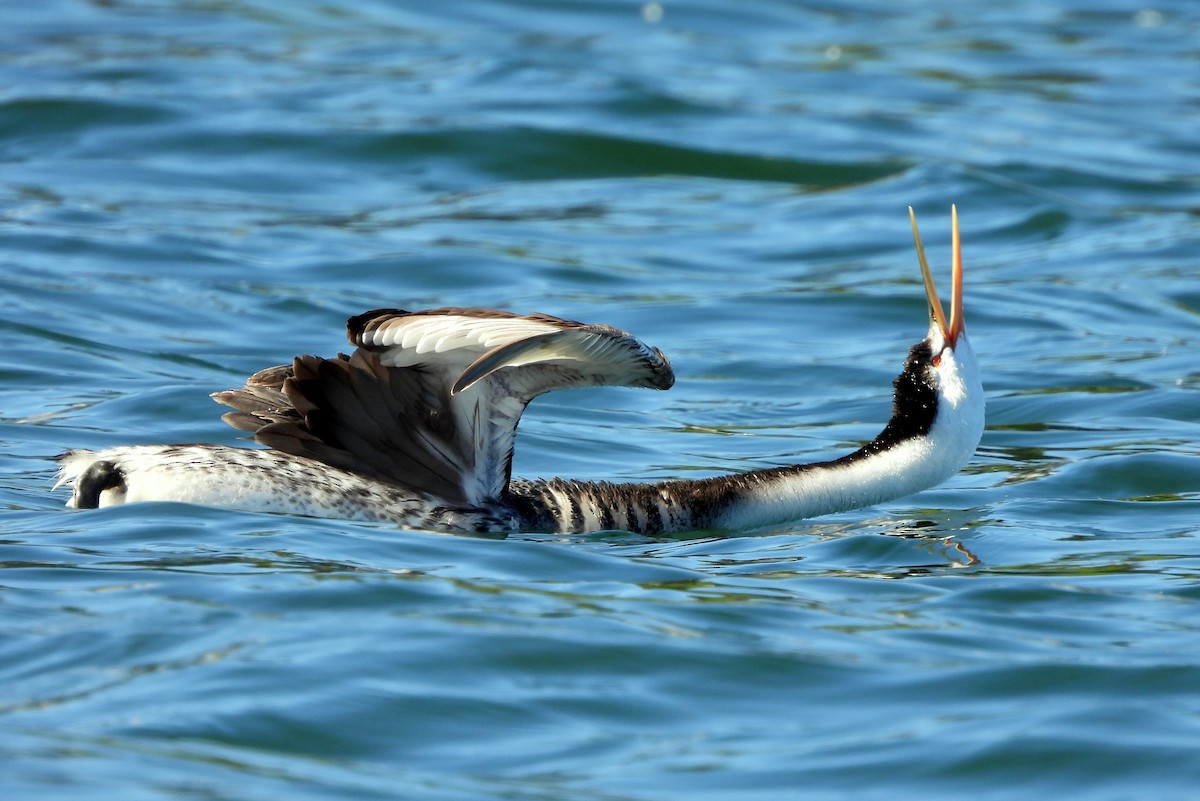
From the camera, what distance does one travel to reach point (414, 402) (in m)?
6.58

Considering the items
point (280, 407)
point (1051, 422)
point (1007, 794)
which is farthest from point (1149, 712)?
point (1051, 422)

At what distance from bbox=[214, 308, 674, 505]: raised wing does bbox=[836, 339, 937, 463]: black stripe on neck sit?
0.91 m

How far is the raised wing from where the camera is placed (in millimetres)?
6258

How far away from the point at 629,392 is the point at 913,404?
3541mm

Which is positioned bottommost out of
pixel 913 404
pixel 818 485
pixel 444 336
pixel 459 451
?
pixel 818 485

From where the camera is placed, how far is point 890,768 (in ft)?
15.0

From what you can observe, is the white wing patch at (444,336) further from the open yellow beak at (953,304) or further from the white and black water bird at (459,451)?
the open yellow beak at (953,304)

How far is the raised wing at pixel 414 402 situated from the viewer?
6258 millimetres

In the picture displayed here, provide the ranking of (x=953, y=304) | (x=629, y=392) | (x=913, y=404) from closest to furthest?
(x=913, y=404) → (x=953, y=304) → (x=629, y=392)

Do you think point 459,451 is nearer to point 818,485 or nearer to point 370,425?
point 370,425

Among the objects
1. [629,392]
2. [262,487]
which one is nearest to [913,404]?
[262,487]

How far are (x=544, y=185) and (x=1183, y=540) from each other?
840cm

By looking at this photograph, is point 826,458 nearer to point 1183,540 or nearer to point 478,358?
point 1183,540

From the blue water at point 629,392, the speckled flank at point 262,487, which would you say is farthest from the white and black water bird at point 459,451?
the blue water at point 629,392
